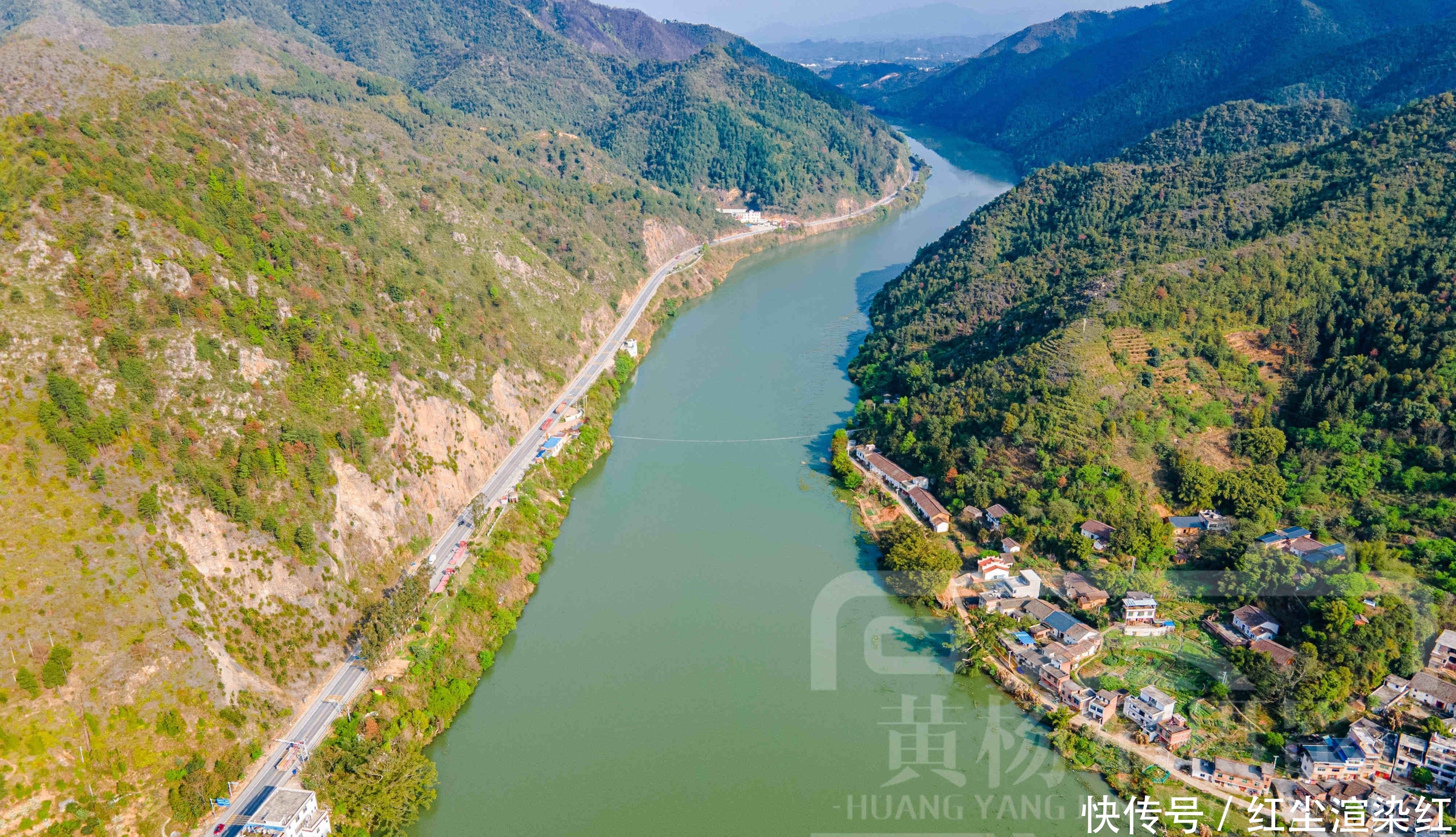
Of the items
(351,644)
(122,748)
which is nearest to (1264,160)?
(351,644)

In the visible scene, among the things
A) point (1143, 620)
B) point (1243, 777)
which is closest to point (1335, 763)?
point (1243, 777)

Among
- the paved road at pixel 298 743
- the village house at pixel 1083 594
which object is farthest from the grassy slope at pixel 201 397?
the village house at pixel 1083 594

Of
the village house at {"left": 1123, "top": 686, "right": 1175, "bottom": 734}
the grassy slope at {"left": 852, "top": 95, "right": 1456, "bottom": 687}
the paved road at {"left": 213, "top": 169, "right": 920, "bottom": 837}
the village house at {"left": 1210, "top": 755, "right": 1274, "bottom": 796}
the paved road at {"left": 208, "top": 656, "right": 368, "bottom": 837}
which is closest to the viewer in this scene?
the paved road at {"left": 208, "top": 656, "right": 368, "bottom": 837}

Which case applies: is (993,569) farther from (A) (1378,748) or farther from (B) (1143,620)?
(A) (1378,748)

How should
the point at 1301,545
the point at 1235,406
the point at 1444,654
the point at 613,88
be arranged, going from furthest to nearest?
the point at 613,88 < the point at 1235,406 < the point at 1301,545 < the point at 1444,654

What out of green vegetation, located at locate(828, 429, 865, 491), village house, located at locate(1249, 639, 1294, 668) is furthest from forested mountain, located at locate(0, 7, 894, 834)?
village house, located at locate(1249, 639, 1294, 668)

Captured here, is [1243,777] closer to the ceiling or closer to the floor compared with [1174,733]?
closer to the floor

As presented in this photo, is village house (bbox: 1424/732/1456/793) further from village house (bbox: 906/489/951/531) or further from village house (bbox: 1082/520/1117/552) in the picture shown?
village house (bbox: 906/489/951/531)
